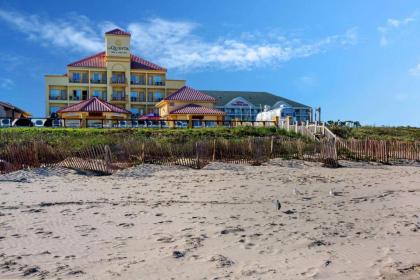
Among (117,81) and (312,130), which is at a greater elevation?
(117,81)

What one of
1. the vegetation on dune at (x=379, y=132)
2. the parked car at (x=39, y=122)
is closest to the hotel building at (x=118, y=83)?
the vegetation on dune at (x=379, y=132)

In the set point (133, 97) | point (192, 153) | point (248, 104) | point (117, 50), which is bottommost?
point (192, 153)

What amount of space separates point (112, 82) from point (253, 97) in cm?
2019

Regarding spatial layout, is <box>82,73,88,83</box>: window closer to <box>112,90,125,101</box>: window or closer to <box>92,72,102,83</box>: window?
<box>92,72,102,83</box>: window

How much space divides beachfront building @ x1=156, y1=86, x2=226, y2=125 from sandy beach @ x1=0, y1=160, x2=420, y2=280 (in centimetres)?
2947

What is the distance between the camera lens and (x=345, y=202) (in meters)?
9.90

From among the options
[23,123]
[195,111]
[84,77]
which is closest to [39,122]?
[23,123]

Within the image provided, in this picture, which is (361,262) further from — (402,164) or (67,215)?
(402,164)

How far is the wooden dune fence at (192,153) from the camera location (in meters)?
16.2

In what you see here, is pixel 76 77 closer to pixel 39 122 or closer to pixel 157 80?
pixel 157 80

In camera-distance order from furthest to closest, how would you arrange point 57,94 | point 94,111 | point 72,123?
point 57,94 → point 94,111 → point 72,123

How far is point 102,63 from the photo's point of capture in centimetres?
5856

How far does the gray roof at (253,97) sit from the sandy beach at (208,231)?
50.7 m

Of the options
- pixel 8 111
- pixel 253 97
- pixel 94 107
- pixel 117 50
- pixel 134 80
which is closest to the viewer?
pixel 94 107
